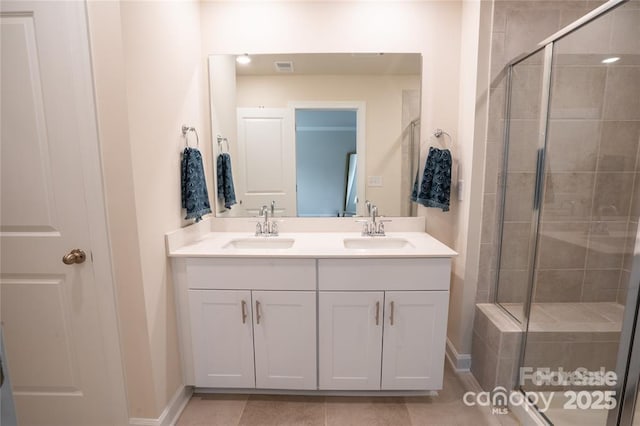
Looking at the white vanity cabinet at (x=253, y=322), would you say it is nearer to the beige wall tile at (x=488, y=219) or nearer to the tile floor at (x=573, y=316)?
the beige wall tile at (x=488, y=219)

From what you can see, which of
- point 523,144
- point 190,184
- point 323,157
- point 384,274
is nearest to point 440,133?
point 523,144

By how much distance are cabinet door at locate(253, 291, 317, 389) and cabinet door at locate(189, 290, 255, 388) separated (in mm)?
57

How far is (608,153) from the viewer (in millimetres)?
1732

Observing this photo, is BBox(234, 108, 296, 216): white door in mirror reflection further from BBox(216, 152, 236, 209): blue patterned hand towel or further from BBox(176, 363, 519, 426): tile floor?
BBox(176, 363, 519, 426): tile floor

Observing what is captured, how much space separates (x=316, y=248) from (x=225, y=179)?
92 cm

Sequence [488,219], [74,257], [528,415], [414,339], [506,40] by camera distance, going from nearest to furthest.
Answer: [74,257] → [528,415] → [414,339] → [506,40] → [488,219]

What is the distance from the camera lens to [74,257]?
130cm

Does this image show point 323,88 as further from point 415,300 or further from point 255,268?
point 415,300

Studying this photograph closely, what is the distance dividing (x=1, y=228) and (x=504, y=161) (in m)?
2.68

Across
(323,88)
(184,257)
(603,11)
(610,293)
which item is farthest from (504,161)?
(184,257)

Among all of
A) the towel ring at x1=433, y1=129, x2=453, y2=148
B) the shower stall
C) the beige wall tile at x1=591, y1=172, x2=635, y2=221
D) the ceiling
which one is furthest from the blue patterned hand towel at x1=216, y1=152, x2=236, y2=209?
the beige wall tile at x1=591, y1=172, x2=635, y2=221

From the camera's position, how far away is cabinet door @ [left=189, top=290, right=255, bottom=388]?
5.21 feet

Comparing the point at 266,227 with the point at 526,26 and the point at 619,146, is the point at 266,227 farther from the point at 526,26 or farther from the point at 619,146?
the point at 619,146

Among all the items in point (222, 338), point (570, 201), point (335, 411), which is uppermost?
point (570, 201)
